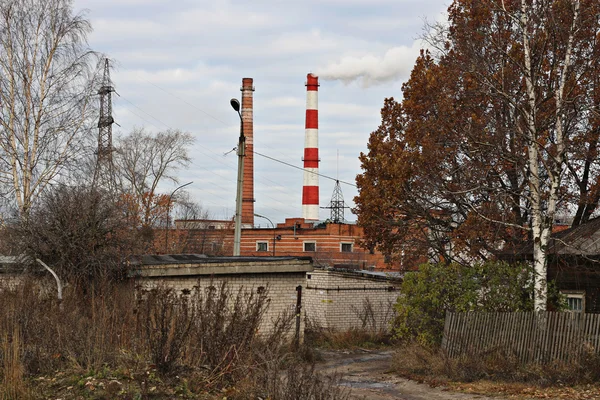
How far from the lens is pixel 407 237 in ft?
77.7

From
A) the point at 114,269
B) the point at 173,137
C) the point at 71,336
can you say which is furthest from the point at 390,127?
A: the point at 173,137

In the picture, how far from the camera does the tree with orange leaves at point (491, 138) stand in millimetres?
17469

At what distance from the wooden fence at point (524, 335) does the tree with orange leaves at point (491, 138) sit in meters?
0.69

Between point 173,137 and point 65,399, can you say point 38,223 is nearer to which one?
point 65,399

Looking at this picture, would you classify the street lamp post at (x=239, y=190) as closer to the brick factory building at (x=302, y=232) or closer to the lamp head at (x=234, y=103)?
the lamp head at (x=234, y=103)

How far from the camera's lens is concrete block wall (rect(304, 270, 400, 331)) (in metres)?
26.3

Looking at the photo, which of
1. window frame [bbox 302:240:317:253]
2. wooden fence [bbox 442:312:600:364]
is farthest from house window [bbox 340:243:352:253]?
A: wooden fence [bbox 442:312:600:364]

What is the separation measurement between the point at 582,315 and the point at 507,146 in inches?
225

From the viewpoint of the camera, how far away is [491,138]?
19.6m

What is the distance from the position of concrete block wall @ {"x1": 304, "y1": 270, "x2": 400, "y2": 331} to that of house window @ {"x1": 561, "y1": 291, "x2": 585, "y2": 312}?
781 cm

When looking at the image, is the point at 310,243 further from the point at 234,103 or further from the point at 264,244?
the point at 234,103

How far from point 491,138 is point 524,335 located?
5.44 metres

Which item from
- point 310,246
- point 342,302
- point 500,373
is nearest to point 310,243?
point 310,246

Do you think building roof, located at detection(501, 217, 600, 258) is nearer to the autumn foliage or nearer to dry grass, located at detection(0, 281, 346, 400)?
the autumn foliage
